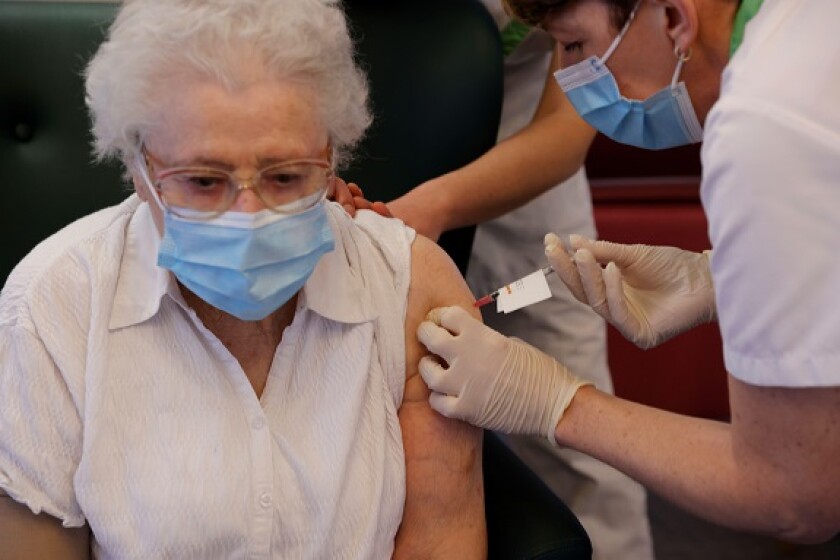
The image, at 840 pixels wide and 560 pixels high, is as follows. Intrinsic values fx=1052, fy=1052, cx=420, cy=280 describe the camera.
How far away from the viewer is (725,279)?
1.28 m

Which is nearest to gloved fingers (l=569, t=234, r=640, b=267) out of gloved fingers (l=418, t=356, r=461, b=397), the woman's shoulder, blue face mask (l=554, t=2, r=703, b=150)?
blue face mask (l=554, t=2, r=703, b=150)

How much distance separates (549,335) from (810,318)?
44.8 inches

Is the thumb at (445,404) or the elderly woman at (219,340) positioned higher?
the elderly woman at (219,340)

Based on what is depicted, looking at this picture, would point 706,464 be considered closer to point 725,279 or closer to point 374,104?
point 725,279

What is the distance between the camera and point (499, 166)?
2.05m

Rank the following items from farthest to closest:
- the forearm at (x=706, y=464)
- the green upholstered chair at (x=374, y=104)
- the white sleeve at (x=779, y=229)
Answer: the green upholstered chair at (x=374, y=104) < the forearm at (x=706, y=464) < the white sleeve at (x=779, y=229)

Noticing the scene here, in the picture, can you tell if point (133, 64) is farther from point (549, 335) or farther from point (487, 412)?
point (549, 335)

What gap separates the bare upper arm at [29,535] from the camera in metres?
1.42

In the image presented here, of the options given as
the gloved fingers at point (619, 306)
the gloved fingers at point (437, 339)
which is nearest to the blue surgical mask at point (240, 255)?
the gloved fingers at point (437, 339)

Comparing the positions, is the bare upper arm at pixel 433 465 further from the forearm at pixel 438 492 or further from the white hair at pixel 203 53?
the white hair at pixel 203 53

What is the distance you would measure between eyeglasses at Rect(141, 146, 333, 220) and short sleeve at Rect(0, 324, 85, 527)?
0.28m

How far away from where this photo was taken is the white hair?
4.55ft

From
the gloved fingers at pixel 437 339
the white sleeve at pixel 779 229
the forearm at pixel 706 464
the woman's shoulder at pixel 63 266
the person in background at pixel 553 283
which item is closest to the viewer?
the white sleeve at pixel 779 229

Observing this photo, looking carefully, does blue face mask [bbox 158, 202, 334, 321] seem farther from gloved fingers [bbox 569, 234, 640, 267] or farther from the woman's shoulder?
gloved fingers [bbox 569, 234, 640, 267]
